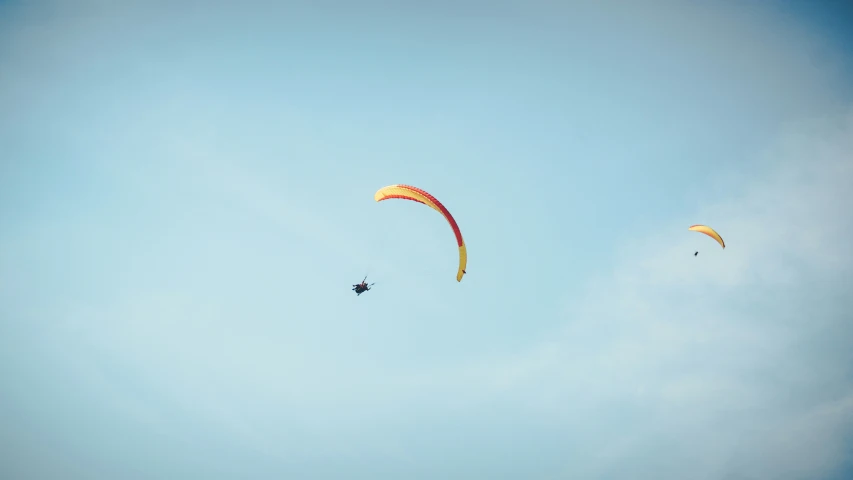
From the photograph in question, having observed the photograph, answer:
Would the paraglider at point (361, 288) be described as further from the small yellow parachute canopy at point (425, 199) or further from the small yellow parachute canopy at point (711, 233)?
the small yellow parachute canopy at point (711, 233)

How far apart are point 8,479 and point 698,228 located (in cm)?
14216

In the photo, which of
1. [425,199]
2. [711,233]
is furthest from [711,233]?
[425,199]

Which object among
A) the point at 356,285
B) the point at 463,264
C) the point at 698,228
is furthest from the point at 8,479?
the point at 698,228

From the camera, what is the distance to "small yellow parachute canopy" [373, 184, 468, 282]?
77.5 ft

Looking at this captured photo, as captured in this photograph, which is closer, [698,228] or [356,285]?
[356,285]

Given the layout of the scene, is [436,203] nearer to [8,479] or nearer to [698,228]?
[698,228]

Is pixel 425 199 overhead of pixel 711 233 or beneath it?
beneath

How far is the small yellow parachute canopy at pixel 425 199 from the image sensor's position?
77.5 ft

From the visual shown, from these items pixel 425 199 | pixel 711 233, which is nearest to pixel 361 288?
pixel 425 199

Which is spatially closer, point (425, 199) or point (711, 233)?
point (425, 199)

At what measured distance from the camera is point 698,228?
30859mm

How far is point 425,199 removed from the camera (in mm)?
23859

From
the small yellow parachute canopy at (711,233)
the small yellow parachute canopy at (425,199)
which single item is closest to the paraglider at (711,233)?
the small yellow parachute canopy at (711,233)

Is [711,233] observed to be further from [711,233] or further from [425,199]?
[425,199]
